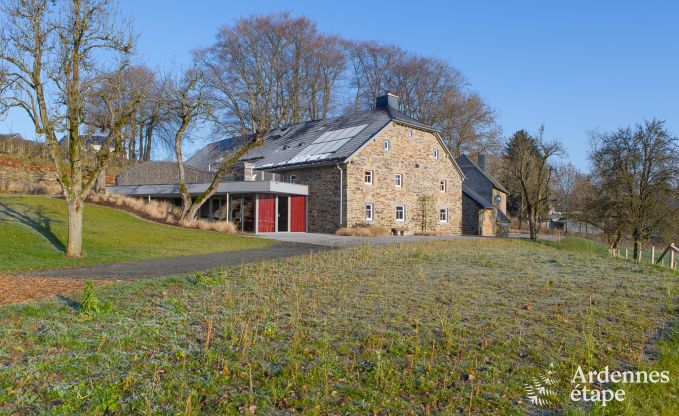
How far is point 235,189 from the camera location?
2664 centimetres

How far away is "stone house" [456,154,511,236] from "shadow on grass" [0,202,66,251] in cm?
2790

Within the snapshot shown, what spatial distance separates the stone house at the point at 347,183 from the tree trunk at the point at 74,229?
12028 mm

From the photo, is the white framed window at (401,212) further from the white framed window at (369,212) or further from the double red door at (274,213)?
the double red door at (274,213)

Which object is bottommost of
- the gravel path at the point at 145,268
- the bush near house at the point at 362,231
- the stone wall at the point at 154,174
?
the gravel path at the point at 145,268

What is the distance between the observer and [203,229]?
938 inches

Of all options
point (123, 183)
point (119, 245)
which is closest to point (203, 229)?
point (119, 245)

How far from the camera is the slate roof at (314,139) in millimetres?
27547

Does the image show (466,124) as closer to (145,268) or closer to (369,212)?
(369,212)

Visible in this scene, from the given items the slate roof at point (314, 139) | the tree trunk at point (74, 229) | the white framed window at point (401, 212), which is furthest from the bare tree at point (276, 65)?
the tree trunk at point (74, 229)

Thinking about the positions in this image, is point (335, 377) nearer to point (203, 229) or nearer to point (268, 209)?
point (203, 229)

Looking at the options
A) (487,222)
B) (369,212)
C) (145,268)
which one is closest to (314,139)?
(369,212)

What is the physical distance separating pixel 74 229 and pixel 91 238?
313 cm

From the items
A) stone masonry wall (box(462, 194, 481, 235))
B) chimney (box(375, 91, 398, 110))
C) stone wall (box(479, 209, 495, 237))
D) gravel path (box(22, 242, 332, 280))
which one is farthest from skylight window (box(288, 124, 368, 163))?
gravel path (box(22, 242, 332, 280))

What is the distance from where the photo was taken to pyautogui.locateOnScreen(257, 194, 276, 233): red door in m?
26.7
